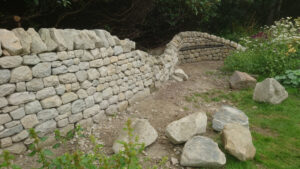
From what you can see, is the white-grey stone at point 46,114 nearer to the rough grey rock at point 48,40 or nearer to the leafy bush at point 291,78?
the rough grey rock at point 48,40

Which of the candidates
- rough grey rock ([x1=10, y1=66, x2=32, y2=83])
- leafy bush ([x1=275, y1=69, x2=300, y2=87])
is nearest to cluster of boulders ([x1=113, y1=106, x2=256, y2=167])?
rough grey rock ([x1=10, y1=66, x2=32, y2=83])

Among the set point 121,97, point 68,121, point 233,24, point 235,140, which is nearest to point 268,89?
point 235,140

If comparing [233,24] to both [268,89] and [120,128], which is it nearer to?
[268,89]

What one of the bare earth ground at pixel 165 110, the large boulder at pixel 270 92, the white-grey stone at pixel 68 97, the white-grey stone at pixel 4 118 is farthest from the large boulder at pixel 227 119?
the white-grey stone at pixel 4 118

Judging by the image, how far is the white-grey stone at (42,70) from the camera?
3.08 m

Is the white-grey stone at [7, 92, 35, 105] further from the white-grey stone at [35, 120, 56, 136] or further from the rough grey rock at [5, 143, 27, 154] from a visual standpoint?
the rough grey rock at [5, 143, 27, 154]

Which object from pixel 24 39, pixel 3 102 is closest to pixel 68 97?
pixel 3 102

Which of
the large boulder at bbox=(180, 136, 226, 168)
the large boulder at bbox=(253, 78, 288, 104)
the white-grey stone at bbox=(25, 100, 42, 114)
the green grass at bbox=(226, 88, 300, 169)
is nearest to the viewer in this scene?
the large boulder at bbox=(180, 136, 226, 168)

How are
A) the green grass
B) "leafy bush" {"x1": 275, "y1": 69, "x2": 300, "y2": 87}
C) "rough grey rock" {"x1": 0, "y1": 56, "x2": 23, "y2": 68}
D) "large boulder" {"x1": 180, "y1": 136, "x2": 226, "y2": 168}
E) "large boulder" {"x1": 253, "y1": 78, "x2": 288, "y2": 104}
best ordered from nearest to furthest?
"rough grey rock" {"x1": 0, "y1": 56, "x2": 23, "y2": 68} < "large boulder" {"x1": 180, "y1": 136, "x2": 226, "y2": 168} < the green grass < "large boulder" {"x1": 253, "y1": 78, "x2": 288, "y2": 104} < "leafy bush" {"x1": 275, "y1": 69, "x2": 300, "y2": 87}

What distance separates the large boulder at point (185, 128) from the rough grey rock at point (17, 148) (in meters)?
2.14

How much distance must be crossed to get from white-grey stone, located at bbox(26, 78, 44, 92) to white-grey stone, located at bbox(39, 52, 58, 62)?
0.31 m

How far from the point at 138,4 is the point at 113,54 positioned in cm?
300

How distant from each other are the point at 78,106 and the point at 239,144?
2661mm

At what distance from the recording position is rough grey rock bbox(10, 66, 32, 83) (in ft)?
9.37
